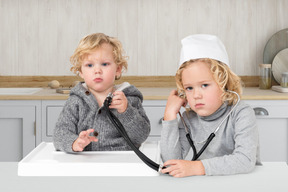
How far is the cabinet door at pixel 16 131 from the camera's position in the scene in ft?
9.02

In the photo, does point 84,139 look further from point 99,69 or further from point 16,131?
point 16,131

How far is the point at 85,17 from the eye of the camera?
10.7 ft

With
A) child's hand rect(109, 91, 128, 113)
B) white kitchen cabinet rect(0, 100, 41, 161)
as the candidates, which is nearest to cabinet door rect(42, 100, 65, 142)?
white kitchen cabinet rect(0, 100, 41, 161)

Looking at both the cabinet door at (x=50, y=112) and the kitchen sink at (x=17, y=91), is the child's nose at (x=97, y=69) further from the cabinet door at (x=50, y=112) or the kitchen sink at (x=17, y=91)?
the kitchen sink at (x=17, y=91)

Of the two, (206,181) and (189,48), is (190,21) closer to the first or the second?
(189,48)

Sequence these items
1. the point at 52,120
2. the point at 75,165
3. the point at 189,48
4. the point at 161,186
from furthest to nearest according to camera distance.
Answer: the point at 52,120 < the point at 189,48 < the point at 75,165 < the point at 161,186

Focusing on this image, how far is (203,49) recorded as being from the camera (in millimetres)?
1338

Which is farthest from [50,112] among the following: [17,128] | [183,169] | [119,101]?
[183,169]

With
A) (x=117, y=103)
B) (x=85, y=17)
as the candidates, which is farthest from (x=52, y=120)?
(x=117, y=103)

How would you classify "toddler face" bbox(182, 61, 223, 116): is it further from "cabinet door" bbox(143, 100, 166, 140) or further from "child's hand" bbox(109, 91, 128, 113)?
"cabinet door" bbox(143, 100, 166, 140)

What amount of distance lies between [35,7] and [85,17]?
0.35 meters

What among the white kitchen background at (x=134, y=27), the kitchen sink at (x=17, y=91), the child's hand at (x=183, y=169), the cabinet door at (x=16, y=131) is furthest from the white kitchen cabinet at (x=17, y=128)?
the child's hand at (x=183, y=169)

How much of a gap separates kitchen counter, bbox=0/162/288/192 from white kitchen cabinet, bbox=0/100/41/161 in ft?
5.25

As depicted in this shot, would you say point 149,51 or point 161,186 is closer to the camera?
point 161,186
